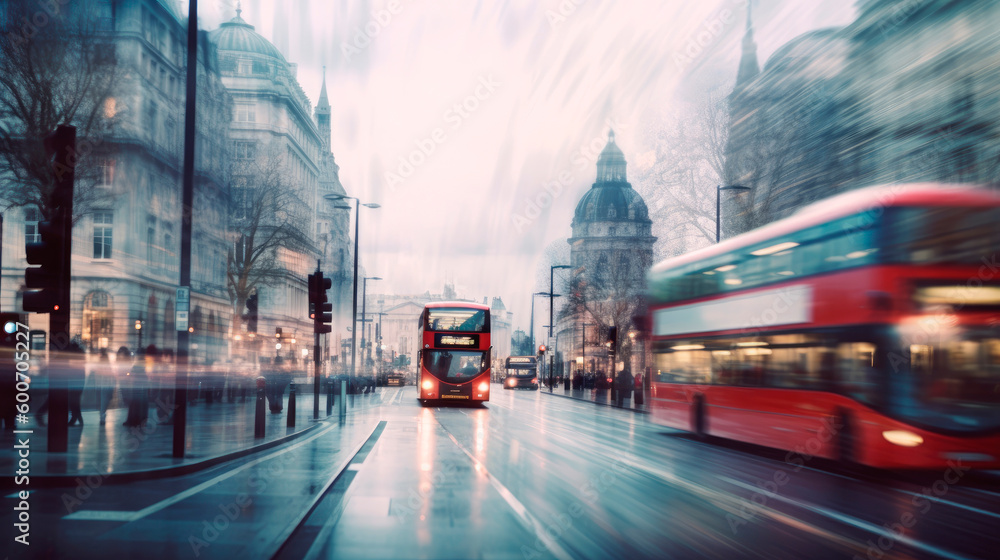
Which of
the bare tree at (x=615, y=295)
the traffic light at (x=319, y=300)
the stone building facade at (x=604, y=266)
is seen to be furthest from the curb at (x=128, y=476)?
the bare tree at (x=615, y=295)

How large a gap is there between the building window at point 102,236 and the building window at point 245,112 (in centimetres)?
3427

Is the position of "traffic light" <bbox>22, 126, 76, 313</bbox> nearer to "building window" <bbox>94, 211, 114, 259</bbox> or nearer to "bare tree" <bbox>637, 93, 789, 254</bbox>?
"bare tree" <bbox>637, 93, 789, 254</bbox>

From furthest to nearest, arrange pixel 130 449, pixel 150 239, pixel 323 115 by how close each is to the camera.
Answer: pixel 323 115, pixel 150 239, pixel 130 449

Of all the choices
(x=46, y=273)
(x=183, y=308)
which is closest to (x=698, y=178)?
(x=183, y=308)

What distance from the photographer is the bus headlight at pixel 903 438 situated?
11.2 metres

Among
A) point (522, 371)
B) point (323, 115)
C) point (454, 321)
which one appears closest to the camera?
point (454, 321)

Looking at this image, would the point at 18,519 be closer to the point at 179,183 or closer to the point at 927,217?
the point at 927,217

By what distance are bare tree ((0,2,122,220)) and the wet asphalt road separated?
1428 centimetres

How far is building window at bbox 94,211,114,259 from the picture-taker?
42531mm

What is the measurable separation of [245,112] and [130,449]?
6632 cm

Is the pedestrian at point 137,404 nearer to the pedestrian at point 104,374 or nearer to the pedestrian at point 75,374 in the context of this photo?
the pedestrian at point 75,374

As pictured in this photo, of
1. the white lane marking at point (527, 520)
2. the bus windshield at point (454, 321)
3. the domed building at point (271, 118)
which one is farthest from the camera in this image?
the domed building at point (271, 118)

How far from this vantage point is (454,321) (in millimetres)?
30641

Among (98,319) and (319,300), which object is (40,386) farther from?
(98,319)
